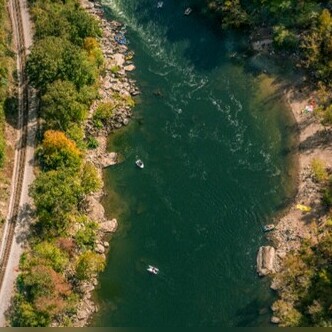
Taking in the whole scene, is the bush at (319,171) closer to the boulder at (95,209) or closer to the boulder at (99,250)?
the boulder at (95,209)

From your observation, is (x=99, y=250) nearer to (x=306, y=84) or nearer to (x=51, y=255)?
(x=51, y=255)

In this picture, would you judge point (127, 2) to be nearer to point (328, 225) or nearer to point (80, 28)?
point (80, 28)

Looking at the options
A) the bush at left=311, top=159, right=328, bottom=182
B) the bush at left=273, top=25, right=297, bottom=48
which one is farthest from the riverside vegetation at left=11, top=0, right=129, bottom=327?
the bush at left=311, top=159, right=328, bottom=182

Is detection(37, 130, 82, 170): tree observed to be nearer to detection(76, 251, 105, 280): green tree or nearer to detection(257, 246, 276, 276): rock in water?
detection(76, 251, 105, 280): green tree

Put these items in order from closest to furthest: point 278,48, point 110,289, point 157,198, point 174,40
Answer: point 110,289 < point 157,198 < point 278,48 < point 174,40

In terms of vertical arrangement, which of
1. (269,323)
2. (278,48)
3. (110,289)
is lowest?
(110,289)

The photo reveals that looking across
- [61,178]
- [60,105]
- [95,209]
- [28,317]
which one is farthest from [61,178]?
[28,317]

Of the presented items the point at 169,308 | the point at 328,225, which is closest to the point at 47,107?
the point at 169,308

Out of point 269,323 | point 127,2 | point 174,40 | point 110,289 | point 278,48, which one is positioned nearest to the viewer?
point 269,323
